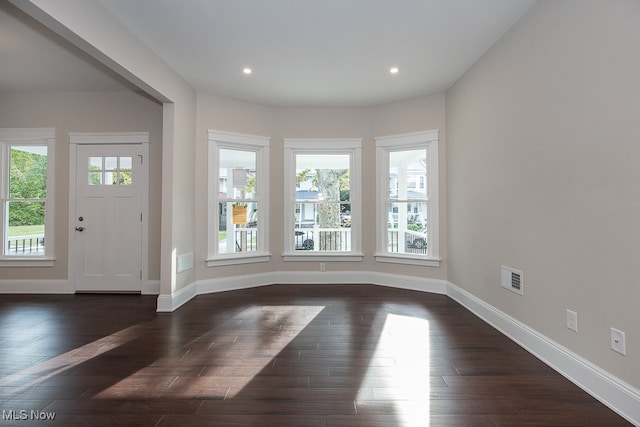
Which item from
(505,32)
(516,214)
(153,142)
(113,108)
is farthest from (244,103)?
(516,214)

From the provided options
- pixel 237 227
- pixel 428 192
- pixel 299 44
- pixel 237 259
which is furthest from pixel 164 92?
pixel 428 192

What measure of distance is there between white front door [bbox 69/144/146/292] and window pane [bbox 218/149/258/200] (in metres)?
1.07

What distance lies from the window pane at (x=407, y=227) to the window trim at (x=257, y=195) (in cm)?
188

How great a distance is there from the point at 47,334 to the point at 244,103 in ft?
11.5

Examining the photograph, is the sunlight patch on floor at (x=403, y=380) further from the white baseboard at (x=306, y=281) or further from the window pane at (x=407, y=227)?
the window pane at (x=407, y=227)

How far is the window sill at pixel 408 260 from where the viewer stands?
4.34 metres

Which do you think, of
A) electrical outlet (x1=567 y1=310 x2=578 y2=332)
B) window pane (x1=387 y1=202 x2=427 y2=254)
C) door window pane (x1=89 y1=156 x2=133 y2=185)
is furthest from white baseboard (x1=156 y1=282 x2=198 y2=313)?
electrical outlet (x1=567 y1=310 x2=578 y2=332)

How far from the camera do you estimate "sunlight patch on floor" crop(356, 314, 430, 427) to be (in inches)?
71.1

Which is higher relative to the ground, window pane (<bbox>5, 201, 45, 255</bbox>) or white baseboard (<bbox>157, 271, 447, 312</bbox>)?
window pane (<bbox>5, 201, 45, 255</bbox>)

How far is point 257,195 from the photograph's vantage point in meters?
4.71

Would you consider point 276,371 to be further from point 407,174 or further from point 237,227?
point 407,174

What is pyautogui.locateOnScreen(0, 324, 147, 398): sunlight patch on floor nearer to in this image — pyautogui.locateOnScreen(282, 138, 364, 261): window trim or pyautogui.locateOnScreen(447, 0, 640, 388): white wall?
pyautogui.locateOnScreen(282, 138, 364, 261): window trim

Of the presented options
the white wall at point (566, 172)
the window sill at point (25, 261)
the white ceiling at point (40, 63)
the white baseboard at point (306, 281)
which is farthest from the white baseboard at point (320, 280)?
the white ceiling at point (40, 63)

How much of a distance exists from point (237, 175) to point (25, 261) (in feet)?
10.2
